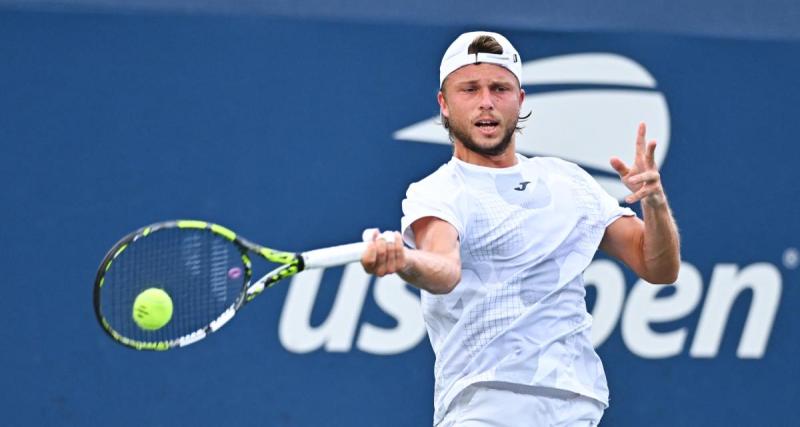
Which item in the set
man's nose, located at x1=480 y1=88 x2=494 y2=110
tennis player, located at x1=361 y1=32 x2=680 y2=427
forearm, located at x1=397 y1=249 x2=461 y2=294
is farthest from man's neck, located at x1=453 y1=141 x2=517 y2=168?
forearm, located at x1=397 y1=249 x2=461 y2=294

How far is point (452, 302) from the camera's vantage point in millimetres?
4230

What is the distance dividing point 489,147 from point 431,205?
31 centimetres

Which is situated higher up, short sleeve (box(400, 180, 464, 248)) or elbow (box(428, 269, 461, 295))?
short sleeve (box(400, 180, 464, 248))

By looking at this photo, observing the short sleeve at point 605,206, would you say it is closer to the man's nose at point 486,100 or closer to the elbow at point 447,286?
the man's nose at point 486,100

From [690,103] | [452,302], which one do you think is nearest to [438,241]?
[452,302]

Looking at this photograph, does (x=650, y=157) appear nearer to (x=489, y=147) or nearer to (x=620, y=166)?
(x=620, y=166)

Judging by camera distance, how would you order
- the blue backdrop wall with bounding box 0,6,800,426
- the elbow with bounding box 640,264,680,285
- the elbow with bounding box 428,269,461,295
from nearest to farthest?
1. the elbow with bounding box 428,269,461,295
2. the elbow with bounding box 640,264,680,285
3. the blue backdrop wall with bounding box 0,6,800,426

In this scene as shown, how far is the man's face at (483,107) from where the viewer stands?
433 cm

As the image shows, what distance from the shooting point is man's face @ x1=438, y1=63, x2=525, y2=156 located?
4.33 m

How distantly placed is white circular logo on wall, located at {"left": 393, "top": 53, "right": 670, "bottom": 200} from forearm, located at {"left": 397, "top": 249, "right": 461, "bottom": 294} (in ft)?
9.00

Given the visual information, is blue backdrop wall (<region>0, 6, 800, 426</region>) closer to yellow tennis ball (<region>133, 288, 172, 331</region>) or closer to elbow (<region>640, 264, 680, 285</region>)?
elbow (<region>640, 264, 680, 285</region>)

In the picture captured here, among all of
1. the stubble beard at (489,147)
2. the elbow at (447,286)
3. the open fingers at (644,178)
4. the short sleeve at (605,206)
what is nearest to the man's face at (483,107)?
the stubble beard at (489,147)

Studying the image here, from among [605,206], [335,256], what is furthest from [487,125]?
[335,256]

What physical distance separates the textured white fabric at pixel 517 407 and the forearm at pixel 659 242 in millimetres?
469
